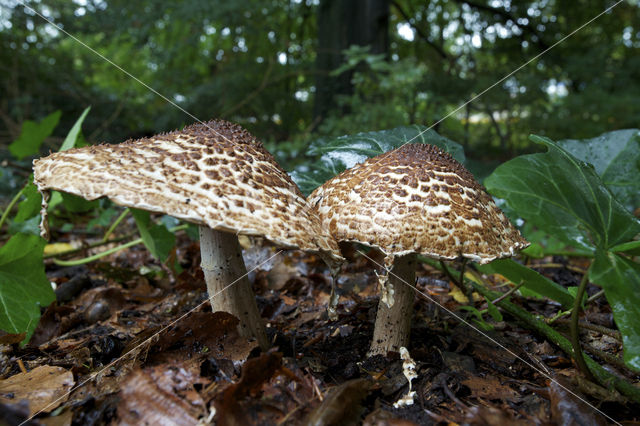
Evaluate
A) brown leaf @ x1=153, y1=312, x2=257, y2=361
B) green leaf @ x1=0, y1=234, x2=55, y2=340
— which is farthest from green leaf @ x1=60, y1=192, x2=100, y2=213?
brown leaf @ x1=153, y1=312, x2=257, y2=361

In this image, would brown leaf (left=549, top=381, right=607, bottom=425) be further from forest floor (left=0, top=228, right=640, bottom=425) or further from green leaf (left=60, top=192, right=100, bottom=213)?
green leaf (left=60, top=192, right=100, bottom=213)

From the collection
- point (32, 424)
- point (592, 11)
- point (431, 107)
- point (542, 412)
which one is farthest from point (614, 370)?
point (592, 11)

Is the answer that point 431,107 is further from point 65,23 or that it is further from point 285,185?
point 65,23

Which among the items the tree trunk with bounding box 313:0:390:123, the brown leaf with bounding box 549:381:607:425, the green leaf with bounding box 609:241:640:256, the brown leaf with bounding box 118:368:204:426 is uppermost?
the tree trunk with bounding box 313:0:390:123

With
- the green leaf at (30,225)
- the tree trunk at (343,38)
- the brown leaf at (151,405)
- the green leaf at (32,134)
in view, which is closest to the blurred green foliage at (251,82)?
the tree trunk at (343,38)

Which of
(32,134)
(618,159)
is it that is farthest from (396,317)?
(32,134)

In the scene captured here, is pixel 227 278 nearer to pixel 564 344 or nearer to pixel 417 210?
pixel 417 210
